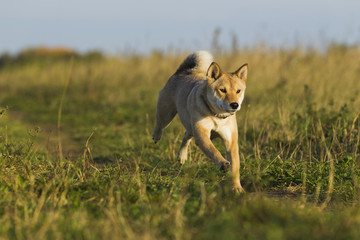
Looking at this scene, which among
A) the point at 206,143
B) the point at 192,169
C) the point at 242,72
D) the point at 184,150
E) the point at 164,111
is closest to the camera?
the point at 192,169

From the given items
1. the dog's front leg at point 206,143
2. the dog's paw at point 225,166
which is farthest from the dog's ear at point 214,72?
the dog's paw at point 225,166

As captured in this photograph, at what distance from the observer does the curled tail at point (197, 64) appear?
19.7ft

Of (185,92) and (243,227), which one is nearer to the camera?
(243,227)

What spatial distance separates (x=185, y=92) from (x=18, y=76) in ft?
36.8

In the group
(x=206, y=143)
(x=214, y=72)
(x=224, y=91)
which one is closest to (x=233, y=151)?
(x=206, y=143)

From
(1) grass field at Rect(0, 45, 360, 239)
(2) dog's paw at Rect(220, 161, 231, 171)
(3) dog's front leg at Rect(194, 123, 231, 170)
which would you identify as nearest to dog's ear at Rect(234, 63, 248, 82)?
(3) dog's front leg at Rect(194, 123, 231, 170)

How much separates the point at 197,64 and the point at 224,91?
4.59 ft

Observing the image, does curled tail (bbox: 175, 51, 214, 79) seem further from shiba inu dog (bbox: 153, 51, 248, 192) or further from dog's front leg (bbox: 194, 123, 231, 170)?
dog's front leg (bbox: 194, 123, 231, 170)

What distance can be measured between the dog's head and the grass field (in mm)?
648

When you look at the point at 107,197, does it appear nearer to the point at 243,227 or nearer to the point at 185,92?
the point at 243,227

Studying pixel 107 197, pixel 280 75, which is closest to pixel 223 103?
pixel 107 197

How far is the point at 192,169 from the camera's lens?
421 cm

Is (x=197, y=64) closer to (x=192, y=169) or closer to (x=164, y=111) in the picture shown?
(x=164, y=111)

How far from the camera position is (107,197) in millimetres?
3523
